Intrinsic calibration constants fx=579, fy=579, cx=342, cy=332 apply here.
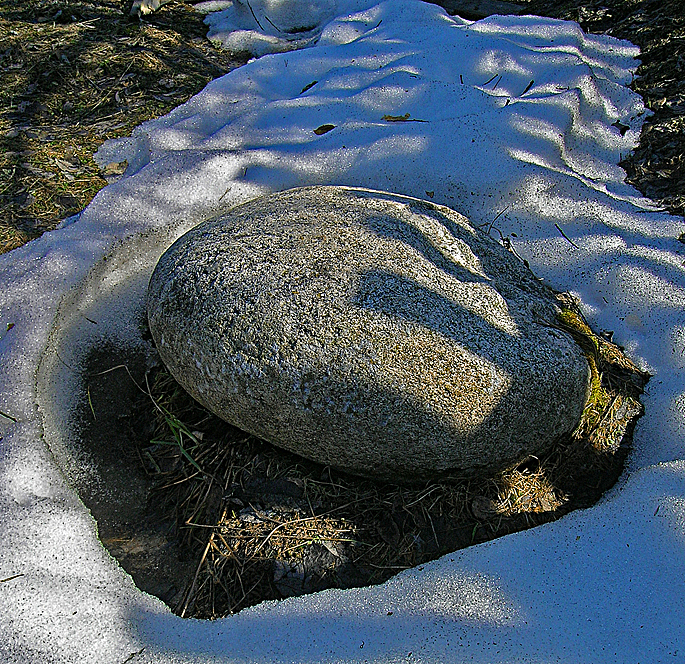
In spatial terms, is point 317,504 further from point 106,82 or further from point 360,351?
point 106,82

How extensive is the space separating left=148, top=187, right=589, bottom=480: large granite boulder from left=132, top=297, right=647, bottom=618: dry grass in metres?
0.10

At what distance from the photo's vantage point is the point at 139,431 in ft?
7.59

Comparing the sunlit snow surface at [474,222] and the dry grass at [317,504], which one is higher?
the sunlit snow surface at [474,222]

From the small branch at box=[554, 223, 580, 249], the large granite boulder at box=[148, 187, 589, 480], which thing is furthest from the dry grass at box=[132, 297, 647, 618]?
the small branch at box=[554, 223, 580, 249]

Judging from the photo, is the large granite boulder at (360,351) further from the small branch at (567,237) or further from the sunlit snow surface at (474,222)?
the small branch at (567,237)

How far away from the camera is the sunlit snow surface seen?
5.42 feet

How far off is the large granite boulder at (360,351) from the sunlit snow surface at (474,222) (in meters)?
0.38

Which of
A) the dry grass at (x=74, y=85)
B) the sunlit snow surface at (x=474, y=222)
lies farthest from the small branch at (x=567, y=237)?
the dry grass at (x=74, y=85)

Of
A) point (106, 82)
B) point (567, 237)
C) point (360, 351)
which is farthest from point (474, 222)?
point (106, 82)

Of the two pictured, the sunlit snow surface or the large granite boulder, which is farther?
the large granite boulder

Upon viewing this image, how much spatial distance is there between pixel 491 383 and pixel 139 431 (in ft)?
4.53

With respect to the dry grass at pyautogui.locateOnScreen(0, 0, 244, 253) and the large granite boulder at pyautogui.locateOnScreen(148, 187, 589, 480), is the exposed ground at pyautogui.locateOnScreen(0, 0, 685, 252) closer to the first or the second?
the dry grass at pyautogui.locateOnScreen(0, 0, 244, 253)

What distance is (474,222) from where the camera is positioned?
2.92m

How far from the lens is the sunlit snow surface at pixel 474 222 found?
1652 millimetres
